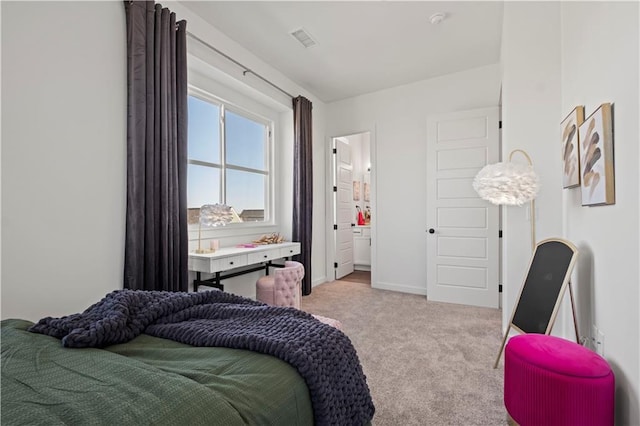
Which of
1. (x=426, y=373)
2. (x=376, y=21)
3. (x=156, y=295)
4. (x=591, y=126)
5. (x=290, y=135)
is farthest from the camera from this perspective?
(x=290, y=135)

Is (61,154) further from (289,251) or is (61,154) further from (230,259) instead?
(289,251)

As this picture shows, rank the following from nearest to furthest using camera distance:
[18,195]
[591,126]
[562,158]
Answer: [591,126] < [18,195] < [562,158]

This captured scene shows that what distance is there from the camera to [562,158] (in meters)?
2.34

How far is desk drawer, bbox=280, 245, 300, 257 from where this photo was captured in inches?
146

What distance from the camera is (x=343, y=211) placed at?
212 inches

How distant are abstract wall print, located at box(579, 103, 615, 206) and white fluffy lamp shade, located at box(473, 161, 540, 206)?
367mm

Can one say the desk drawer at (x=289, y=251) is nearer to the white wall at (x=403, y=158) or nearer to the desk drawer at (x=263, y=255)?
the desk drawer at (x=263, y=255)

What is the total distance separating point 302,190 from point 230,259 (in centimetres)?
165

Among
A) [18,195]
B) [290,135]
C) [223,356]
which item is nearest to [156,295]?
[223,356]

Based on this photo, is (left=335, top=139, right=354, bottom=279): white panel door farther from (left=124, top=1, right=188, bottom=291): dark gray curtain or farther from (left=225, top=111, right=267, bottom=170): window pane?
(left=124, top=1, right=188, bottom=291): dark gray curtain

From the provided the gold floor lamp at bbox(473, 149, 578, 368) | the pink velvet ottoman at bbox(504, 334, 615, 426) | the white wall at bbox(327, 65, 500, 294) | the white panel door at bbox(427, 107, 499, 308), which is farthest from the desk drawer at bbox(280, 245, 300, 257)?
the pink velvet ottoman at bbox(504, 334, 615, 426)

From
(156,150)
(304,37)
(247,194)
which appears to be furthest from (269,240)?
(304,37)

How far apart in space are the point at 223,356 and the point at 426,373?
1708 mm

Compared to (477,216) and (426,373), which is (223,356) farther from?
(477,216)
